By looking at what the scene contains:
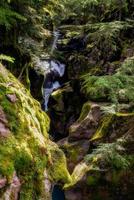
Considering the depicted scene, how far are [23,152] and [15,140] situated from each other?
0.82 feet

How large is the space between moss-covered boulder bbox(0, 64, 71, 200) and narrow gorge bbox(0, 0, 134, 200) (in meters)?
0.02

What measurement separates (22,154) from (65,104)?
493 inches

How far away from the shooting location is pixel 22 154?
5.83 meters

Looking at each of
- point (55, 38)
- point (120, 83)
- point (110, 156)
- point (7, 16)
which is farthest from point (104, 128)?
point (55, 38)

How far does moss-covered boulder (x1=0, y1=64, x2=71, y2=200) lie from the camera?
5453 mm

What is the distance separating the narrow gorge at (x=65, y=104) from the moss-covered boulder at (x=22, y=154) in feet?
0.05

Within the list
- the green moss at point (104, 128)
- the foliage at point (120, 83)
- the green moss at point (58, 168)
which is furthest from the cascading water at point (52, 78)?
the green moss at point (58, 168)

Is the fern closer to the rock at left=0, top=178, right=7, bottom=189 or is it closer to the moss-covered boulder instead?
the moss-covered boulder

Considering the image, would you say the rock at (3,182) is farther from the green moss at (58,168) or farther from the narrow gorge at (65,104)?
the green moss at (58,168)

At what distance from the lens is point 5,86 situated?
21.7ft

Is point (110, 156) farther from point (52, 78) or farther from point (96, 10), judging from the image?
point (96, 10)

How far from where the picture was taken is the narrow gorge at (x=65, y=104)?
609cm

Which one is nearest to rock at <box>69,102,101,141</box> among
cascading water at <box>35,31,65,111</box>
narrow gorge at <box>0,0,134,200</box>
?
narrow gorge at <box>0,0,134,200</box>

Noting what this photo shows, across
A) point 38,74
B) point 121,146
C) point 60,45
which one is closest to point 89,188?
point 121,146
